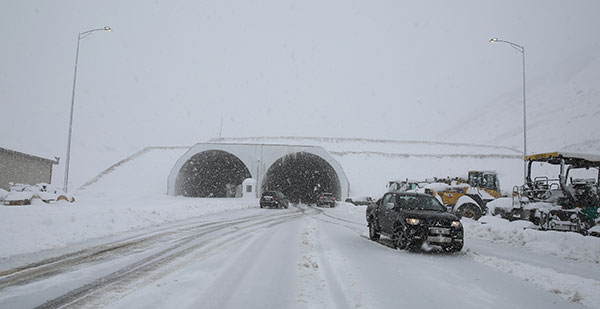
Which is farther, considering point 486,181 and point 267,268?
point 486,181

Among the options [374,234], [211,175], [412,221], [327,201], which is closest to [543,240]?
[412,221]

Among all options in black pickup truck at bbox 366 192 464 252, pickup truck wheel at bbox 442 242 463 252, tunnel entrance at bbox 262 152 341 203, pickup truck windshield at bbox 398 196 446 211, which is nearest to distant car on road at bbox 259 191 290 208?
tunnel entrance at bbox 262 152 341 203

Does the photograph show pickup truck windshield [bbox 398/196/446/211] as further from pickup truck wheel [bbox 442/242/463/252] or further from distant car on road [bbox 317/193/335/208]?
distant car on road [bbox 317/193/335/208]

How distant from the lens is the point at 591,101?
240 ft

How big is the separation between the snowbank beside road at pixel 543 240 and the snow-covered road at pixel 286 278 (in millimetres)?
814

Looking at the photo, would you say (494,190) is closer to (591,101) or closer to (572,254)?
(572,254)

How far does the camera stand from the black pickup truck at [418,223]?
32.4 feet

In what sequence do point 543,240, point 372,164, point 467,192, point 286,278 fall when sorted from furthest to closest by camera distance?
point 372,164
point 467,192
point 543,240
point 286,278

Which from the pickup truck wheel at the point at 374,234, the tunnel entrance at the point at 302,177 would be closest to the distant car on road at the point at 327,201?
the tunnel entrance at the point at 302,177

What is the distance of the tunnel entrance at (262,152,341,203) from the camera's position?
47.5 meters

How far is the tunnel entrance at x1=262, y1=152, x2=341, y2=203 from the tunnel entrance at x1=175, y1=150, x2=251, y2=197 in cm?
482

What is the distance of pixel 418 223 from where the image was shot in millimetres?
9984

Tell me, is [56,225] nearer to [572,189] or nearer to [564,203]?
[564,203]

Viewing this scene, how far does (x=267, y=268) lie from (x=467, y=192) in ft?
56.4
